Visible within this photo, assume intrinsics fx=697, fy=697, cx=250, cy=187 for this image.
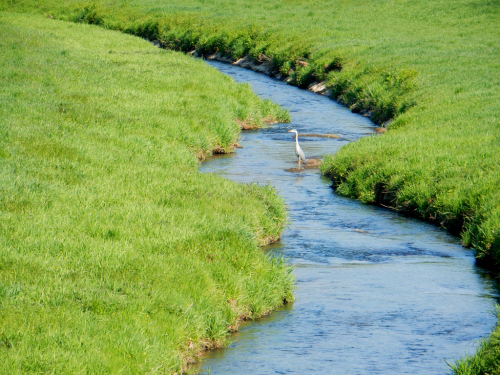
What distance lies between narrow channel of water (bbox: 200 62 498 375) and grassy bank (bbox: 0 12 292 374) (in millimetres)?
648

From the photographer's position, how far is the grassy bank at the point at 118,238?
8359mm

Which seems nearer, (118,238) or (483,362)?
(483,362)

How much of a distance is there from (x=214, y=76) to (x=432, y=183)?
56.9 feet

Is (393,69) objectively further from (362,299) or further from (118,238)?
(118,238)

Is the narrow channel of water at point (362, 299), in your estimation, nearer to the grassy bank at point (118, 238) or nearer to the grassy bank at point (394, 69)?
the grassy bank at point (118, 238)

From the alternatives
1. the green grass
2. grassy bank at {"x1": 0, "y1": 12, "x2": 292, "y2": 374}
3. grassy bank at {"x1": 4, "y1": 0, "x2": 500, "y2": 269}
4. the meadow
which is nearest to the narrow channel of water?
the green grass

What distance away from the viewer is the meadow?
16906mm

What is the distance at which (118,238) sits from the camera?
11.5 meters

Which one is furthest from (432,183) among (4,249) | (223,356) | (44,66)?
(44,66)

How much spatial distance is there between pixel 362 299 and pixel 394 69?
73.3ft

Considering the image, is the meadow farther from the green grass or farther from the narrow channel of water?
the narrow channel of water

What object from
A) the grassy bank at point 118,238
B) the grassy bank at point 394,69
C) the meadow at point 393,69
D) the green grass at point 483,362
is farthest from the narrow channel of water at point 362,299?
the grassy bank at point 394,69

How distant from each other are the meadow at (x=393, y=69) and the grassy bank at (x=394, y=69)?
0.17 feet

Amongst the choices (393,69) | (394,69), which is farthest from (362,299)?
(393,69)
